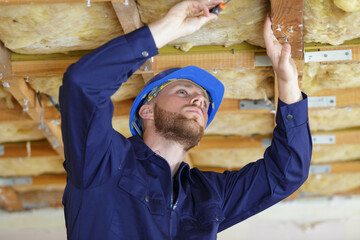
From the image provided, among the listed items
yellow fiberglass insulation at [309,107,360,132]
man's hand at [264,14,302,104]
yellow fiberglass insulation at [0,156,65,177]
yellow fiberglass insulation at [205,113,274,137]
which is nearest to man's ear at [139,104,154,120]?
man's hand at [264,14,302,104]

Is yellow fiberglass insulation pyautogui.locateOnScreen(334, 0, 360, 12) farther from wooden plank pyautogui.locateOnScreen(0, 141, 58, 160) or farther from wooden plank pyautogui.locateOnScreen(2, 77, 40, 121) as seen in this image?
wooden plank pyautogui.locateOnScreen(0, 141, 58, 160)

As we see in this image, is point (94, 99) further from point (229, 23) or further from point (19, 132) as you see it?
point (19, 132)

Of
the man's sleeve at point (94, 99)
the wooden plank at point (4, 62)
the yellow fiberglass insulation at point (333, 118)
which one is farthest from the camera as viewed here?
the yellow fiberglass insulation at point (333, 118)

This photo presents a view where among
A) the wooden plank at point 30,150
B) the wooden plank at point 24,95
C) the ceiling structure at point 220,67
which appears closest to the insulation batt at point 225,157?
the ceiling structure at point 220,67

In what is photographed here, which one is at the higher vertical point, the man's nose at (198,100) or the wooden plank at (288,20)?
the wooden plank at (288,20)

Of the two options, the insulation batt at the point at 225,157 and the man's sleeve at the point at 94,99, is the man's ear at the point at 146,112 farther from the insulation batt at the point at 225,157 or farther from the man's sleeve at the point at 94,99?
the insulation batt at the point at 225,157

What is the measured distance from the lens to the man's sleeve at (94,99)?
Result: 1682 millimetres

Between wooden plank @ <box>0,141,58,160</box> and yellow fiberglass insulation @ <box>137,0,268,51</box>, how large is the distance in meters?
1.85

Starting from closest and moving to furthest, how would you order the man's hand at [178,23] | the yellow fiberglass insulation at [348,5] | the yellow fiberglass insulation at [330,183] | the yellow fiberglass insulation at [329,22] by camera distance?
the man's hand at [178,23] < the yellow fiberglass insulation at [348,5] < the yellow fiberglass insulation at [329,22] < the yellow fiberglass insulation at [330,183]

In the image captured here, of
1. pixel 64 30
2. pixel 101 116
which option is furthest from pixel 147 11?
pixel 101 116

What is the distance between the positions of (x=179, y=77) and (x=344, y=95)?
1369 mm

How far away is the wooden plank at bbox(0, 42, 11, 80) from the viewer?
264 centimetres

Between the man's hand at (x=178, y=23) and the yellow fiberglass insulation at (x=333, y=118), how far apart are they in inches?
75.4

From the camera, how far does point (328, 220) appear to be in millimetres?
5113
